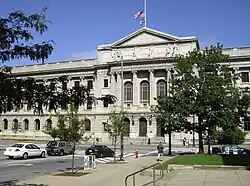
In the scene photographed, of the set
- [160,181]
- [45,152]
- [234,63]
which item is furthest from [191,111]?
[234,63]

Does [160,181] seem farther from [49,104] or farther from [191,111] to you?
[191,111]

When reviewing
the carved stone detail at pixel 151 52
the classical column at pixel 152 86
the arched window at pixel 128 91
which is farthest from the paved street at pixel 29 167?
the arched window at pixel 128 91

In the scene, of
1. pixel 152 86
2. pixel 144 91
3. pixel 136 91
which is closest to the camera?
pixel 152 86

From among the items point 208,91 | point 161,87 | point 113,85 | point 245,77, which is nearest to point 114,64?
point 113,85

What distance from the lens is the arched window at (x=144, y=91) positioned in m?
75.6

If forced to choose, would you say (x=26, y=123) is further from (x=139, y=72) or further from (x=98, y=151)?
(x=98, y=151)

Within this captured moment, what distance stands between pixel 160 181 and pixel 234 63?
5689 cm

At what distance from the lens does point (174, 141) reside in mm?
68250

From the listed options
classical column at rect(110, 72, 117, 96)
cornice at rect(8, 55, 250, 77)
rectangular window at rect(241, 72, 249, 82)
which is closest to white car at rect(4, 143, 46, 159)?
cornice at rect(8, 55, 250, 77)

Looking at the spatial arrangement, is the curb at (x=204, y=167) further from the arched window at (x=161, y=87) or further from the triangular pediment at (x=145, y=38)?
the arched window at (x=161, y=87)

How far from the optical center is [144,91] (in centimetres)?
7600

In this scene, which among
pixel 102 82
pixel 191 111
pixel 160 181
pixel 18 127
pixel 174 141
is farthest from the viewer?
pixel 18 127

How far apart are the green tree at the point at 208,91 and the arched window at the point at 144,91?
38926mm

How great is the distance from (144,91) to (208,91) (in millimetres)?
42773
